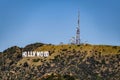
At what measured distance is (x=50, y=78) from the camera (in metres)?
194

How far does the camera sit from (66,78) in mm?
194125

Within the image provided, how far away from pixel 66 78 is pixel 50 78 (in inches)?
207

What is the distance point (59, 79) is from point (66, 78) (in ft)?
22.2

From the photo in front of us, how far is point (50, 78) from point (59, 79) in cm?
726

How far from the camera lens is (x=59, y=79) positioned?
616 ft
